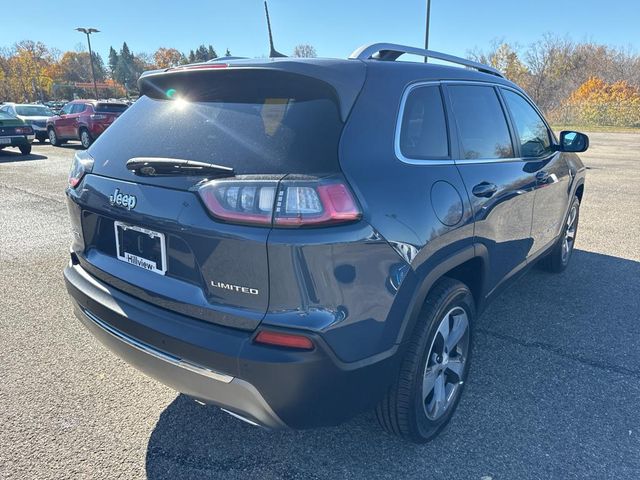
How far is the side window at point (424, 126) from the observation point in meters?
2.12

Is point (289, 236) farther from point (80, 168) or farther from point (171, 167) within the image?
point (80, 168)

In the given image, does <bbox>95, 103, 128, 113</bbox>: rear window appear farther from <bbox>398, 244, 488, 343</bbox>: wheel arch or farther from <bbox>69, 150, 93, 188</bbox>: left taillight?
<bbox>398, 244, 488, 343</bbox>: wheel arch

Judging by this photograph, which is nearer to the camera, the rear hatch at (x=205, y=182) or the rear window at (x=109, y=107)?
the rear hatch at (x=205, y=182)

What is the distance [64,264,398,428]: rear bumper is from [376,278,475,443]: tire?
0.60 feet

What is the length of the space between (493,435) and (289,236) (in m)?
1.58

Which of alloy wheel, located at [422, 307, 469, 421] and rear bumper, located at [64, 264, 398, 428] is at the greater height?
rear bumper, located at [64, 264, 398, 428]

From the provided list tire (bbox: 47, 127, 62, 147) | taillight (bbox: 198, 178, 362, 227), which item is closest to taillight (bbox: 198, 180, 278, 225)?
taillight (bbox: 198, 178, 362, 227)

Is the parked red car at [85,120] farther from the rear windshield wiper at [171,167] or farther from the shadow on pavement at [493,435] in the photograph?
the shadow on pavement at [493,435]

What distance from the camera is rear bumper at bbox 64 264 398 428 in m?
1.71

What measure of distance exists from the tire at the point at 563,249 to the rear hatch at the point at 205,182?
3269mm

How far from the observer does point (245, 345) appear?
1729mm

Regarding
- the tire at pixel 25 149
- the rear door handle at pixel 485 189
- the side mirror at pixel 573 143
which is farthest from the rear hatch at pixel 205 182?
the tire at pixel 25 149

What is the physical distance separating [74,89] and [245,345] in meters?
95.6

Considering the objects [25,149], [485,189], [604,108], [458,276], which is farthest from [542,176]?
[604,108]
